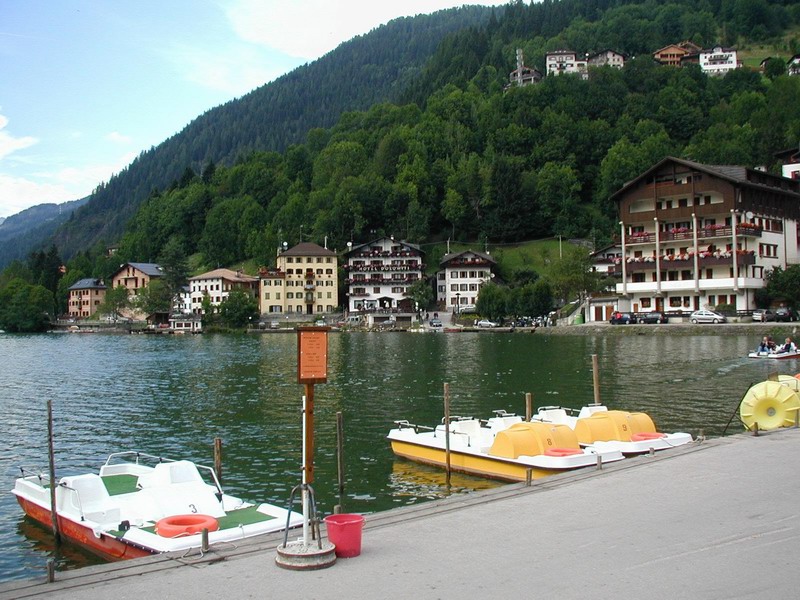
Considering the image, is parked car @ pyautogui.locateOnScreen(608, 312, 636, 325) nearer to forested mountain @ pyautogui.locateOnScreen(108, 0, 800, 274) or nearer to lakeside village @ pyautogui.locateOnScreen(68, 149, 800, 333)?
lakeside village @ pyautogui.locateOnScreen(68, 149, 800, 333)

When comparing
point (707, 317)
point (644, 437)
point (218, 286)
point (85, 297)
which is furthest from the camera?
point (85, 297)

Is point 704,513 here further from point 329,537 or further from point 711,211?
point 711,211

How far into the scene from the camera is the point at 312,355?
1111cm

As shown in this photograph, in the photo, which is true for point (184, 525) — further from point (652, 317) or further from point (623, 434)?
point (652, 317)

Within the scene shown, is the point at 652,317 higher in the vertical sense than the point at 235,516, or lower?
higher

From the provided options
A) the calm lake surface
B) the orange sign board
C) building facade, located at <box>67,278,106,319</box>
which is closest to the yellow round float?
the calm lake surface

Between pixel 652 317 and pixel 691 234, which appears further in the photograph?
pixel 691 234

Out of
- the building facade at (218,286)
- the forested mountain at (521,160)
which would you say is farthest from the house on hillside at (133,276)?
the building facade at (218,286)

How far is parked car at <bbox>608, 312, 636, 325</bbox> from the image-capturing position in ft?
307

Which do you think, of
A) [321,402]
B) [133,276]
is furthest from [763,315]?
[133,276]

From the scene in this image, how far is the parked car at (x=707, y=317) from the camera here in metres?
85.9

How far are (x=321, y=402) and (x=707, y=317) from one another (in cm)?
6016

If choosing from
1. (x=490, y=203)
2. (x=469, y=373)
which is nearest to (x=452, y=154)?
(x=490, y=203)

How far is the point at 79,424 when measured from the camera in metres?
35.5
